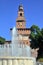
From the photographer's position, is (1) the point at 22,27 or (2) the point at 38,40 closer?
(2) the point at 38,40

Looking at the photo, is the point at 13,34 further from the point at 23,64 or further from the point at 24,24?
the point at 24,24

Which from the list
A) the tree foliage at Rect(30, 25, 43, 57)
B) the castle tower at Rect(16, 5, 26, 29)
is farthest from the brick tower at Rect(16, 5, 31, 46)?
the tree foliage at Rect(30, 25, 43, 57)

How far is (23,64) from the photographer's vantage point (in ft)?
41.2

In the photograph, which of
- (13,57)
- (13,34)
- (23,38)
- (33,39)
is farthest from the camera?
(23,38)

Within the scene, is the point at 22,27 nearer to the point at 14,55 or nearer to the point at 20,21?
the point at 20,21

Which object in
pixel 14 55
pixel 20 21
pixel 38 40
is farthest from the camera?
pixel 20 21

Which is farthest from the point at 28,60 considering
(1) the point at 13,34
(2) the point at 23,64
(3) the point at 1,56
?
(1) the point at 13,34

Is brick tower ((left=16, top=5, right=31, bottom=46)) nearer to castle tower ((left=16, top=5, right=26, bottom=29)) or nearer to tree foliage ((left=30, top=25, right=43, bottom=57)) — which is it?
castle tower ((left=16, top=5, right=26, bottom=29))

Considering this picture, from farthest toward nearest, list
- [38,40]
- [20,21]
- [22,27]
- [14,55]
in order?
[20,21], [22,27], [38,40], [14,55]

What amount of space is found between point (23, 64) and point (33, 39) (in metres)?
31.8

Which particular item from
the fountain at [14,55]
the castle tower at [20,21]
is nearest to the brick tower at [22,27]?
the castle tower at [20,21]

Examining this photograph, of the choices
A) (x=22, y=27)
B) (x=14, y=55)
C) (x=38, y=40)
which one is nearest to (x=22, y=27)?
(x=22, y=27)

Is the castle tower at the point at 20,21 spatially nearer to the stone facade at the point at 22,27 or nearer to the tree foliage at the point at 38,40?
the stone facade at the point at 22,27

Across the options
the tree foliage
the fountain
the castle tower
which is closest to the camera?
the fountain
